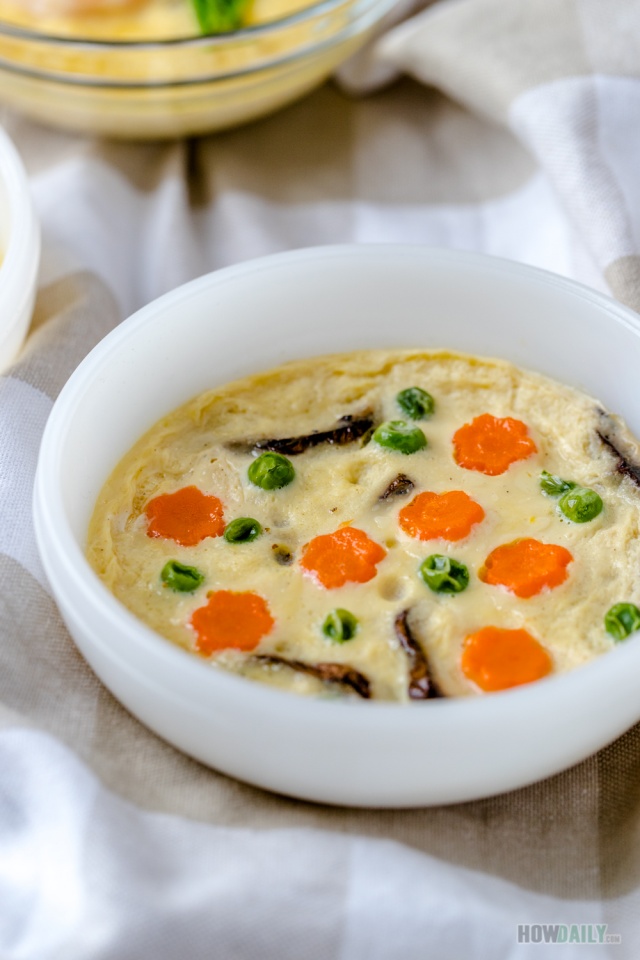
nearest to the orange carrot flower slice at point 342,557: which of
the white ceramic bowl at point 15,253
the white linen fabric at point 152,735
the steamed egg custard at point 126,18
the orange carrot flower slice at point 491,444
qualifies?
the orange carrot flower slice at point 491,444

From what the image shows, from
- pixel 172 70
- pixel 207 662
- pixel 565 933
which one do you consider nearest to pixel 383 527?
pixel 207 662

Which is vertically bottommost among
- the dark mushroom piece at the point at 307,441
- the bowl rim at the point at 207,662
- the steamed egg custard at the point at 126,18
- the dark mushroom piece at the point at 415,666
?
the dark mushroom piece at the point at 307,441

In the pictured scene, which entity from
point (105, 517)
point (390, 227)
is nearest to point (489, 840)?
point (105, 517)

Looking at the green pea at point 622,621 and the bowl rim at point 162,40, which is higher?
the bowl rim at point 162,40

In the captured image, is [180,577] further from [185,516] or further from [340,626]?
[340,626]

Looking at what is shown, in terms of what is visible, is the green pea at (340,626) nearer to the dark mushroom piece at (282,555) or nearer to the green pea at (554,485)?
the dark mushroom piece at (282,555)

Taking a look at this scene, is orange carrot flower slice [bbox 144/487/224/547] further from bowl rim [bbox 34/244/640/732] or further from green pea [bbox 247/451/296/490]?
bowl rim [bbox 34/244/640/732]
